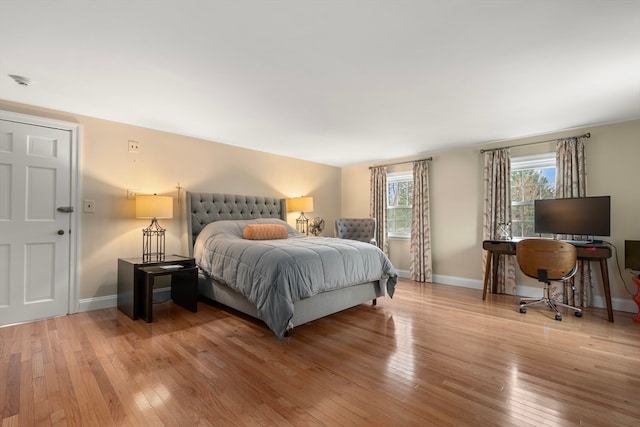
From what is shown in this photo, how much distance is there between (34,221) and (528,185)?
625 cm

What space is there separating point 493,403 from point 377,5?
7.90 feet

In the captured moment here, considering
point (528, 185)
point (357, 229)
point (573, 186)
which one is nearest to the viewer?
point (573, 186)

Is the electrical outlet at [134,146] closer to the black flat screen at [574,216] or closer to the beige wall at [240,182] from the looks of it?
the beige wall at [240,182]

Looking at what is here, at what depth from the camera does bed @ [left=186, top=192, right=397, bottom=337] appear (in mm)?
2582

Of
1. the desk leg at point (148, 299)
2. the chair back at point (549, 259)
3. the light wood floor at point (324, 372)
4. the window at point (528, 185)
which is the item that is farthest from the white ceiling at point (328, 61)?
the light wood floor at point (324, 372)

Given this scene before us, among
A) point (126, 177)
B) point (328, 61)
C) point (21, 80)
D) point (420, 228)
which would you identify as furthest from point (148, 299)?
point (420, 228)

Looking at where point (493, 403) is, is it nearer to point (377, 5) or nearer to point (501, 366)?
point (501, 366)

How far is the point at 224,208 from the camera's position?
446 centimetres

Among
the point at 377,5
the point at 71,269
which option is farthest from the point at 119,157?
the point at 377,5

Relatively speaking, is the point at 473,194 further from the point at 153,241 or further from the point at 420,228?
the point at 153,241

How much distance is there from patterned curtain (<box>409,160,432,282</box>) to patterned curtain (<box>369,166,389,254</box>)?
614mm

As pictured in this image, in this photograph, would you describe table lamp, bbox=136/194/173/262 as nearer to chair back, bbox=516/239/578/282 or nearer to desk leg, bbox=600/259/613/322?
chair back, bbox=516/239/578/282

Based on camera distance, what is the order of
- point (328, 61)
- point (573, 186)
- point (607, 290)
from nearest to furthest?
point (328, 61) → point (607, 290) → point (573, 186)

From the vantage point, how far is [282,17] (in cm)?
178
